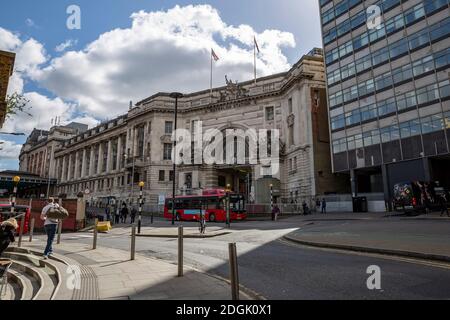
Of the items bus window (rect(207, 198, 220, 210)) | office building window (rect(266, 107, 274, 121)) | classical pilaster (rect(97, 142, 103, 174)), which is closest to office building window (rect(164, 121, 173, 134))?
office building window (rect(266, 107, 274, 121))

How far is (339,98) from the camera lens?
38.7 m

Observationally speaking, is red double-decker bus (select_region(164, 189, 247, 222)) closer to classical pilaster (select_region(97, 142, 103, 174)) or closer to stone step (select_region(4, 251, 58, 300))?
stone step (select_region(4, 251, 58, 300))

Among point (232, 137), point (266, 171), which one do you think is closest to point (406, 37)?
point (266, 171)

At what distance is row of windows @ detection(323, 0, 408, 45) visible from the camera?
113 feet

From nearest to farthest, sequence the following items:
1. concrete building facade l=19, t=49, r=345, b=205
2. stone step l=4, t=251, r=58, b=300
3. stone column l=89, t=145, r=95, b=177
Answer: stone step l=4, t=251, r=58, b=300
concrete building facade l=19, t=49, r=345, b=205
stone column l=89, t=145, r=95, b=177

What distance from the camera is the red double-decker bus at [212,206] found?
30.9m

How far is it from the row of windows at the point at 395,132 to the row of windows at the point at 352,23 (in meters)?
13.1

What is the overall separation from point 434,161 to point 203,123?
116ft

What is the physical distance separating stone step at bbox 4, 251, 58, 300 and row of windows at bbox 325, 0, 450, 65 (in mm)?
36450

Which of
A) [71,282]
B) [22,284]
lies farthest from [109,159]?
[71,282]

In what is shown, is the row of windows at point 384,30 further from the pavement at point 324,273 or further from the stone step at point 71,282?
the stone step at point 71,282

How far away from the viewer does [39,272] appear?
7578 millimetres

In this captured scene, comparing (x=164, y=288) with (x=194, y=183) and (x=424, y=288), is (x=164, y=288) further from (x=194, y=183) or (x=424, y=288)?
(x=194, y=183)

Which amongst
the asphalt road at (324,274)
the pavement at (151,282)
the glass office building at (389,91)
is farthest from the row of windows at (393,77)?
the pavement at (151,282)
